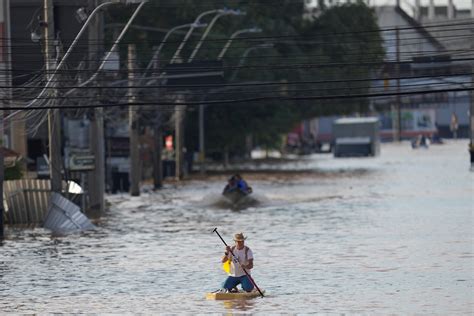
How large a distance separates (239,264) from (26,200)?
89.2 feet

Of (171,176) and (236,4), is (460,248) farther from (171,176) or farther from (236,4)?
(236,4)

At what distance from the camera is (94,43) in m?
57.4

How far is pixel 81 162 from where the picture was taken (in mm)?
58219

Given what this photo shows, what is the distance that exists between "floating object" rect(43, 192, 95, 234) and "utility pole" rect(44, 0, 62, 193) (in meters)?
0.47

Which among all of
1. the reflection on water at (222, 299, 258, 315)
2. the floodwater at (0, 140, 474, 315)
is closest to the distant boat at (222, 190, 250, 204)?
the floodwater at (0, 140, 474, 315)

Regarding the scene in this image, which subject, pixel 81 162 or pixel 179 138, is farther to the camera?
pixel 179 138

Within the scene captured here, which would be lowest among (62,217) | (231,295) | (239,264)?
(231,295)

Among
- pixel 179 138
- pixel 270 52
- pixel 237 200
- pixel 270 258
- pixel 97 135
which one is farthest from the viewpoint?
pixel 270 52

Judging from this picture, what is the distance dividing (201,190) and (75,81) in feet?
88.2

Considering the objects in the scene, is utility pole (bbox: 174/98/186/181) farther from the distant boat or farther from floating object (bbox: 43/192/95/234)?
floating object (bbox: 43/192/95/234)

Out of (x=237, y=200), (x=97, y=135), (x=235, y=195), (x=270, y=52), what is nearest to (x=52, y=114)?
(x=97, y=135)

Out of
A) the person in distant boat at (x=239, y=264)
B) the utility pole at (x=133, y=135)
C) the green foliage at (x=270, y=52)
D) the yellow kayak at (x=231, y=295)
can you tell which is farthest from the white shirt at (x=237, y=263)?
the green foliage at (x=270, y=52)

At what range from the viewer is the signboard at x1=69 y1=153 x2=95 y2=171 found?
57844 millimetres

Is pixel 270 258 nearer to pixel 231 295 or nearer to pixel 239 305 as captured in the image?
pixel 231 295
